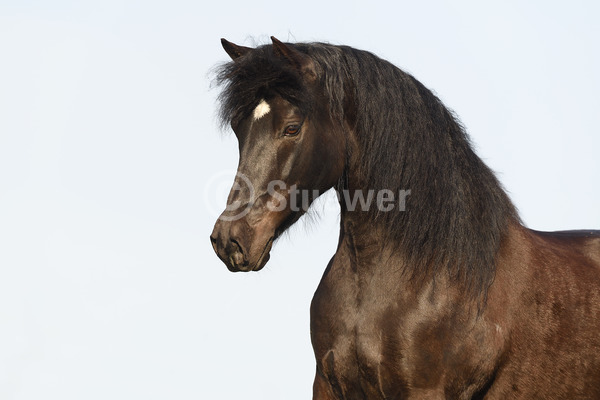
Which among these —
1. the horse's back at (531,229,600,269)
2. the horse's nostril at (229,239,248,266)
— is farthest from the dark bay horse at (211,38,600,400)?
the horse's back at (531,229,600,269)

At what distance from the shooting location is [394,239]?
6.27m

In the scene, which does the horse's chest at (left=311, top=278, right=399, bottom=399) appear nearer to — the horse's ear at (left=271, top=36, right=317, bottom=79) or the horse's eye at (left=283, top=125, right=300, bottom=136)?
the horse's eye at (left=283, top=125, right=300, bottom=136)

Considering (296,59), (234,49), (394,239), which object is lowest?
(394,239)

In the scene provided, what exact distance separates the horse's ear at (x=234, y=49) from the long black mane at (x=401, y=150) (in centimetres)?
17

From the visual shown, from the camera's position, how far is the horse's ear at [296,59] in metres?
6.10

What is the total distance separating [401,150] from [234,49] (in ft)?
4.63

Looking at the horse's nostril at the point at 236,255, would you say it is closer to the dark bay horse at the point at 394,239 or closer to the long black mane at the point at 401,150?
the dark bay horse at the point at 394,239

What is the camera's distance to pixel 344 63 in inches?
248

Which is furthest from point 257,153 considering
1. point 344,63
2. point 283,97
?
point 344,63

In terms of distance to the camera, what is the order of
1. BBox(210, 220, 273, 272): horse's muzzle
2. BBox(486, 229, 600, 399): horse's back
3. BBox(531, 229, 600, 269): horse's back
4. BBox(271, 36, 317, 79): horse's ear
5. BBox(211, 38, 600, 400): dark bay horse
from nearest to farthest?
BBox(210, 220, 273, 272): horse's muzzle, BBox(211, 38, 600, 400): dark bay horse, BBox(271, 36, 317, 79): horse's ear, BBox(486, 229, 600, 399): horse's back, BBox(531, 229, 600, 269): horse's back

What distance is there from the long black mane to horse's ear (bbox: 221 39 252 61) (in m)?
0.17

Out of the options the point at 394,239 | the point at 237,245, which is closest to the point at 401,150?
the point at 394,239

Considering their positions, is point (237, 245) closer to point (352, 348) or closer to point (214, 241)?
point (214, 241)

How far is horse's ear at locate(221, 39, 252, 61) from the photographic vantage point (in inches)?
255
